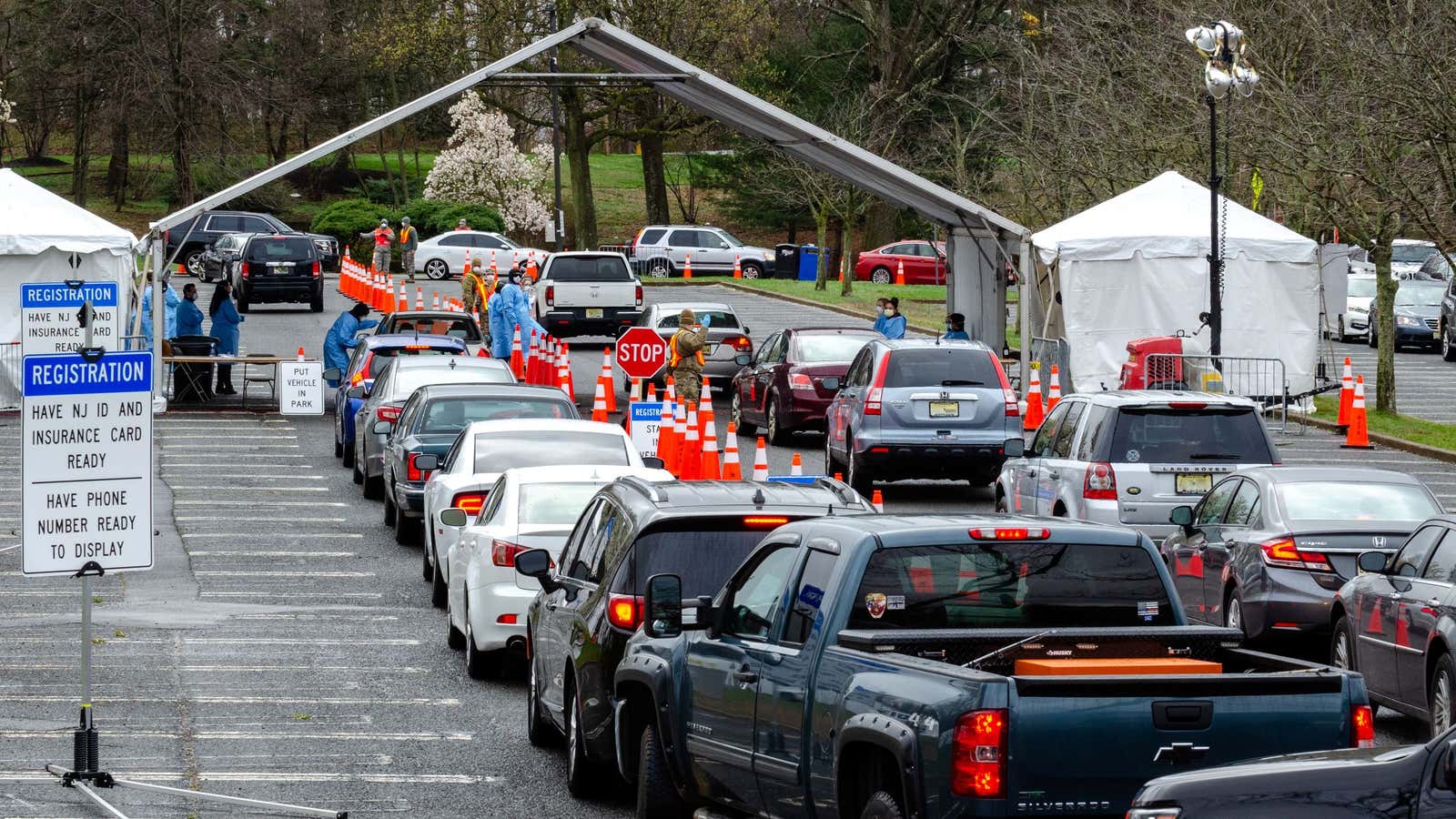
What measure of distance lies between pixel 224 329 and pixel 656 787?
25.2m

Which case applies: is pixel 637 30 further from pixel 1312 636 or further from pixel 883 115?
pixel 1312 636

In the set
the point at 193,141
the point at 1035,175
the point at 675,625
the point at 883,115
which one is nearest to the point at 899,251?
the point at 883,115

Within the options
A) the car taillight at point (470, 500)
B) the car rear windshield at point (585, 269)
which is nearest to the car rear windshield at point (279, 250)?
the car rear windshield at point (585, 269)

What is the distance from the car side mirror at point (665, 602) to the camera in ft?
Answer: 27.9

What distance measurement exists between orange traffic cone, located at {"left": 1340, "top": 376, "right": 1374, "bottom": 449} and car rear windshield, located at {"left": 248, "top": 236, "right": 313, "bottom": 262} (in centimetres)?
2844

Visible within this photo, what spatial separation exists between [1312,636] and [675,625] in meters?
6.59

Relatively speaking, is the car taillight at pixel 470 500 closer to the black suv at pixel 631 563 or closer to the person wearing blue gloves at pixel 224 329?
the black suv at pixel 631 563

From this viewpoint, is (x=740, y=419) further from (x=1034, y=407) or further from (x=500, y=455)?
(x=500, y=455)

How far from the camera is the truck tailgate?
6.29 m

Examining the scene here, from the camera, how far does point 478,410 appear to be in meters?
19.8

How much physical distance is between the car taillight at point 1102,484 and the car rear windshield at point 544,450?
3.77 meters

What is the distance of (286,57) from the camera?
80188 millimetres

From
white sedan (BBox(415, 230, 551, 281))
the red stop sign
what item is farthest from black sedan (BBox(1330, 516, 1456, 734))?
white sedan (BBox(415, 230, 551, 281))

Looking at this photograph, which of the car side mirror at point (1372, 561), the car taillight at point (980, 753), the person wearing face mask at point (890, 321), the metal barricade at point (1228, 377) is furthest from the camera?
the person wearing face mask at point (890, 321)
